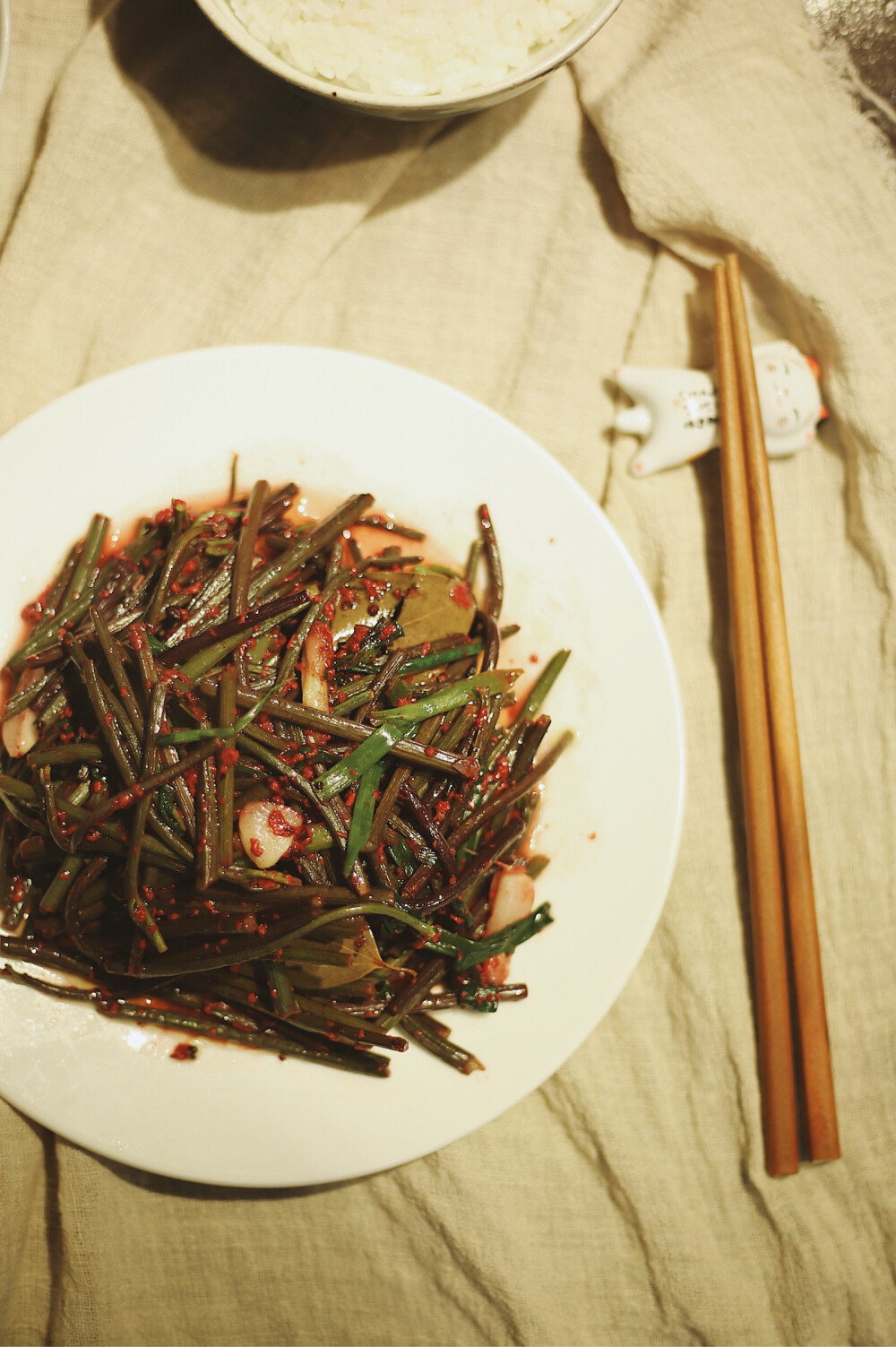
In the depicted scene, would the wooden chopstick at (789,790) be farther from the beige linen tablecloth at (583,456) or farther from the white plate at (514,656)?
the white plate at (514,656)

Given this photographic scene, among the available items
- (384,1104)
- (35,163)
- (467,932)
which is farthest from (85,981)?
(35,163)

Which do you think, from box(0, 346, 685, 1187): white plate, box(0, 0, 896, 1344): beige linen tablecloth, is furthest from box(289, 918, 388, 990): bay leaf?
box(0, 0, 896, 1344): beige linen tablecloth

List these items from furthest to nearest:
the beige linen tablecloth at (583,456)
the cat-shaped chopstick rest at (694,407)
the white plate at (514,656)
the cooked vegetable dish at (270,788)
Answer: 1. the cat-shaped chopstick rest at (694,407)
2. the beige linen tablecloth at (583,456)
3. the white plate at (514,656)
4. the cooked vegetable dish at (270,788)

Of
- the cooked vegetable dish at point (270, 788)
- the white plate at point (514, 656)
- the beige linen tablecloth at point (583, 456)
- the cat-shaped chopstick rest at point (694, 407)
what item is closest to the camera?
the cooked vegetable dish at point (270, 788)

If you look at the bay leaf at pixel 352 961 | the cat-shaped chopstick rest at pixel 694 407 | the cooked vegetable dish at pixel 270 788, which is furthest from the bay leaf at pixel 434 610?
the cat-shaped chopstick rest at pixel 694 407

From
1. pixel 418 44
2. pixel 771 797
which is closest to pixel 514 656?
pixel 771 797

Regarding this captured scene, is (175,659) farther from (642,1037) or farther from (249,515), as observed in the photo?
(642,1037)
